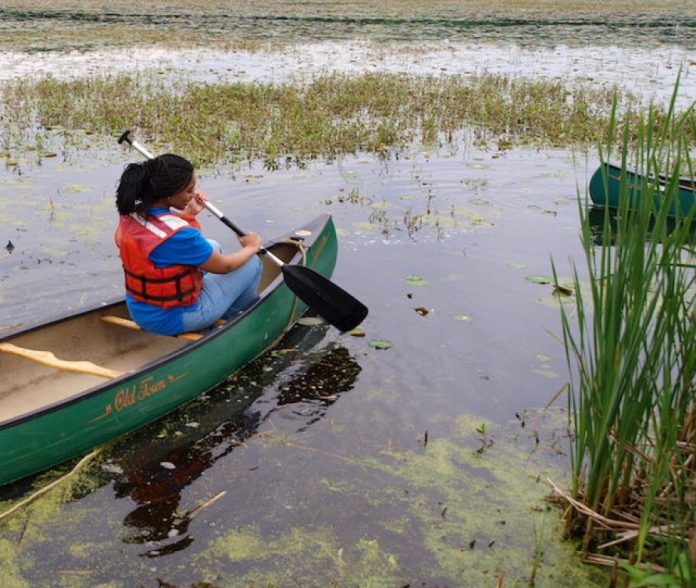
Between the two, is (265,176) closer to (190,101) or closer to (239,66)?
(190,101)

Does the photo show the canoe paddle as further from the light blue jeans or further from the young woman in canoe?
the young woman in canoe

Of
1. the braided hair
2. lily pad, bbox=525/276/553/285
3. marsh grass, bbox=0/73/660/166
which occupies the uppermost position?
the braided hair

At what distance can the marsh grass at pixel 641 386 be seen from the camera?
2.79m

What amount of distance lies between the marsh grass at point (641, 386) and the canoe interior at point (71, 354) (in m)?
2.32

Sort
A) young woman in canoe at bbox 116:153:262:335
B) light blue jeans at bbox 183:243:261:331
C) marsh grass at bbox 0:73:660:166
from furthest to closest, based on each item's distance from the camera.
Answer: marsh grass at bbox 0:73:660:166
light blue jeans at bbox 183:243:261:331
young woman in canoe at bbox 116:153:262:335

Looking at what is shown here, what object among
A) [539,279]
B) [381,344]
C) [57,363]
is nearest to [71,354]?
[57,363]

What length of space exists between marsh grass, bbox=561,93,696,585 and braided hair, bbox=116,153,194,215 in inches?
85.0

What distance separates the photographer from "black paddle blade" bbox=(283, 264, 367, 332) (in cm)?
531

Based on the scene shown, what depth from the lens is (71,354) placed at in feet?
16.0

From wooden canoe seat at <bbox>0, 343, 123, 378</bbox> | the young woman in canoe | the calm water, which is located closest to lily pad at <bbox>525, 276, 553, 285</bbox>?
the calm water

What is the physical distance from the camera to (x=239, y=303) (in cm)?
520

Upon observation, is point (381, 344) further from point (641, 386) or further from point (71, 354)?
point (641, 386)

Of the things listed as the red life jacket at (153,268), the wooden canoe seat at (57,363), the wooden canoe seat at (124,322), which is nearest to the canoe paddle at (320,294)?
the wooden canoe seat at (124,322)

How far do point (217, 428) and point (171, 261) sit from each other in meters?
0.92
